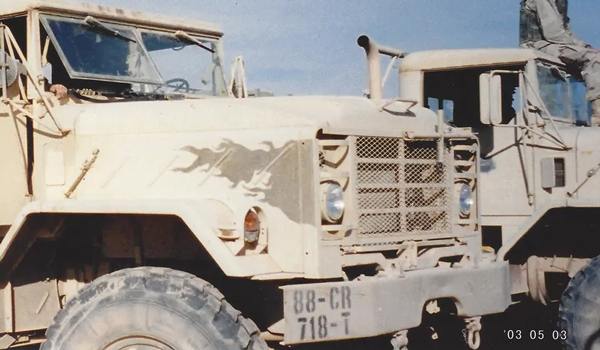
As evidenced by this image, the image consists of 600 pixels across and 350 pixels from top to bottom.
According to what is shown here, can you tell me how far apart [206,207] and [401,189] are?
3.84 ft

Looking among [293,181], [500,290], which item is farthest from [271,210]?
[500,290]

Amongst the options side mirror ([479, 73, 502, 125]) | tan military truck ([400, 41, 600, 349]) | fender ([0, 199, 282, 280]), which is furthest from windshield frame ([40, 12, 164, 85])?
tan military truck ([400, 41, 600, 349])

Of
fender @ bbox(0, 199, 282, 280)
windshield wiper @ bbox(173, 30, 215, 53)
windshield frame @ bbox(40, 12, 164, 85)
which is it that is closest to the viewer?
fender @ bbox(0, 199, 282, 280)

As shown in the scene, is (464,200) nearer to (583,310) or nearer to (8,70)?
(583,310)

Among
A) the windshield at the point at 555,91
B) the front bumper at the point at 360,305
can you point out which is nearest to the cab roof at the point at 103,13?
the front bumper at the point at 360,305

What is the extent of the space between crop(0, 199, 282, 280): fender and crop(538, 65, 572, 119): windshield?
3.52m

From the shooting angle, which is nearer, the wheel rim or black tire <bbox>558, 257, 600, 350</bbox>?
the wheel rim

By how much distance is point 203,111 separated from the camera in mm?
4809

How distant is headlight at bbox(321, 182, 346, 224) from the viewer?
4441 mm

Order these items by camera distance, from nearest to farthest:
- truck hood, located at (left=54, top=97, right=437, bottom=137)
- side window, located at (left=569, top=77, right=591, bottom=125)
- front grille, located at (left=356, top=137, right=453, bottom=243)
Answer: truck hood, located at (left=54, top=97, right=437, bottom=137) → front grille, located at (left=356, top=137, right=453, bottom=243) → side window, located at (left=569, top=77, right=591, bottom=125)

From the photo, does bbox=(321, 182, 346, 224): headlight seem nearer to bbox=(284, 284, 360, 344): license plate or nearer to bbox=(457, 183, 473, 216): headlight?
bbox=(284, 284, 360, 344): license plate

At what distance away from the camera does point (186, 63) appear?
6.36 metres

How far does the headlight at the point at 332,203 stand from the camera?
14.6 feet

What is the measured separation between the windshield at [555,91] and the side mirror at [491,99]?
3.29ft
